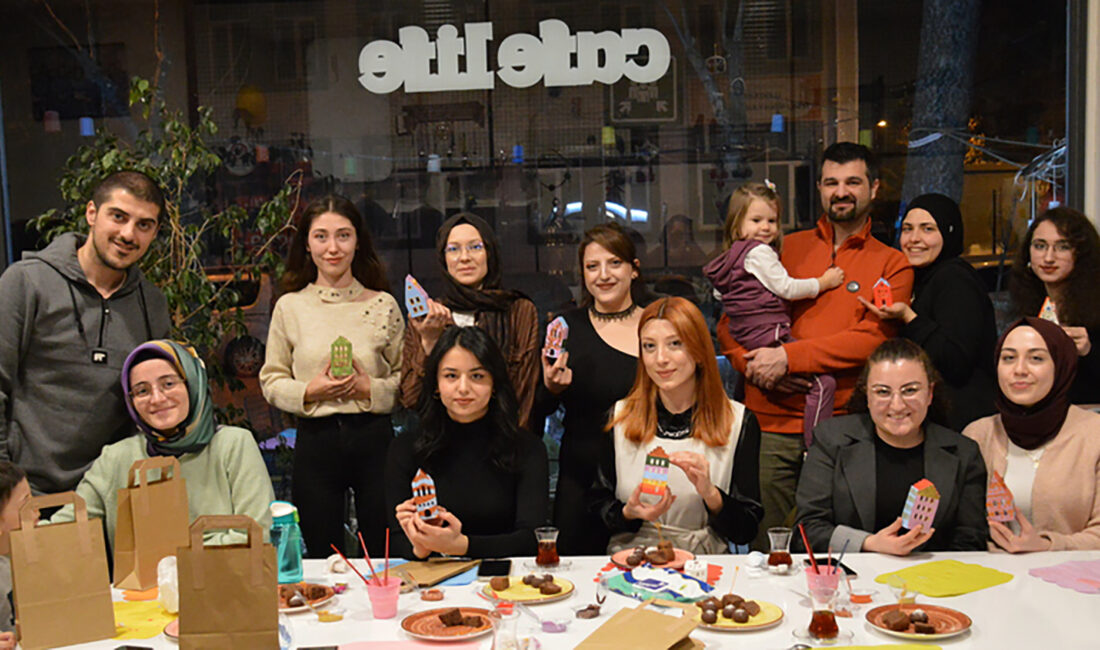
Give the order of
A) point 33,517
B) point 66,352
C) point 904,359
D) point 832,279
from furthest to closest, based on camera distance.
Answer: point 832,279 < point 66,352 < point 904,359 < point 33,517

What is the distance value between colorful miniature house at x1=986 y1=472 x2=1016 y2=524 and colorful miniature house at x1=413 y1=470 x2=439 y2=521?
1558mm

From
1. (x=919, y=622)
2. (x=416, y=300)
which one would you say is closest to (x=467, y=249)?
(x=416, y=300)

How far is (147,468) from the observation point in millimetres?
2701

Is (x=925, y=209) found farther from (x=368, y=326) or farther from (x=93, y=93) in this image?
(x=93, y=93)

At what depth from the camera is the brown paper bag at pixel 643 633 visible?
2.15 m

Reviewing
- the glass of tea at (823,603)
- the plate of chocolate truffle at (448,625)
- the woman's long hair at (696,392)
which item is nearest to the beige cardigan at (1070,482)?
the woman's long hair at (696,392)

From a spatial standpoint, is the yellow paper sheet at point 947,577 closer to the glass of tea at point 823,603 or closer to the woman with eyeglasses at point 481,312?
the glass of tea at point 823,603

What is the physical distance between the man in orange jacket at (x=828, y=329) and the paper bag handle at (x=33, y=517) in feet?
7.91

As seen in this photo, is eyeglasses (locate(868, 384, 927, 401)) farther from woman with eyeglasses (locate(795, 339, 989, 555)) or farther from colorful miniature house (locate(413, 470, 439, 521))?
colorful miniature house (locate(413, 470, 439, 521))

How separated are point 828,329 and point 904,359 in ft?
2.66

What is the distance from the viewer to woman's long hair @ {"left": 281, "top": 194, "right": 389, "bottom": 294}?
12.9 ft

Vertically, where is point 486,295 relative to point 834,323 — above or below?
above

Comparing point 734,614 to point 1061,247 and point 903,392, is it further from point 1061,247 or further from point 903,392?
point 1061,247

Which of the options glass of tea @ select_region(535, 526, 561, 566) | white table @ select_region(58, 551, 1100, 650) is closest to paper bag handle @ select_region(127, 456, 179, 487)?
white table @ select_region(58, 551, 1100, 650)
